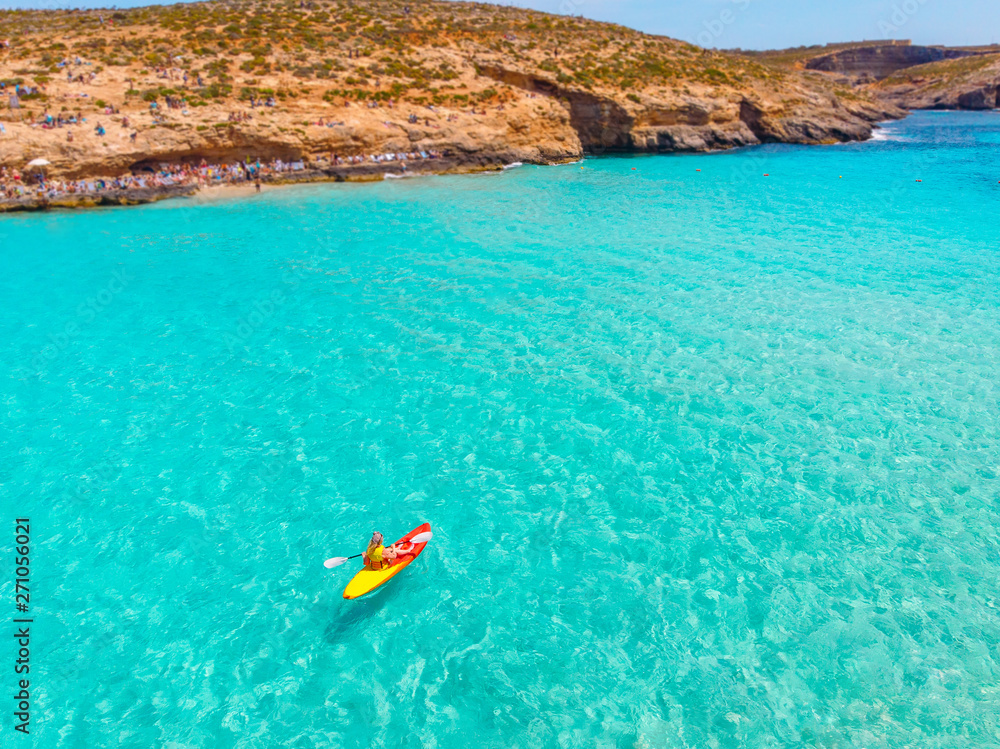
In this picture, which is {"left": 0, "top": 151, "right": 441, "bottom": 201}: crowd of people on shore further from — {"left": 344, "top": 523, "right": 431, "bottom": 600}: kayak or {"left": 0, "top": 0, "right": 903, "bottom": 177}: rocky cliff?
{"left": 344, "top": 523, "right": 431, "bottom": 600}: kayak

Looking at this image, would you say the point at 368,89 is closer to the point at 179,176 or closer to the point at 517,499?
the point at 179,176

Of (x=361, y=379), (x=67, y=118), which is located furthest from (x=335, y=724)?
(x=67, y=118)

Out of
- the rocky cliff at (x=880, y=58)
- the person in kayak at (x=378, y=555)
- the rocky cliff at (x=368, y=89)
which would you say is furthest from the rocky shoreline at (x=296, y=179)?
the rocky cliff at (x=880, y=58)

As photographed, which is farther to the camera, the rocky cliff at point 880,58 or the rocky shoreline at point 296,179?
the rocky cliff at point 880,58

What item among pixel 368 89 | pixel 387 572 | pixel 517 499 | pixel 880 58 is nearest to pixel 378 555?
pixel 387 572

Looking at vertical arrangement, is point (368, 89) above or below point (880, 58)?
below

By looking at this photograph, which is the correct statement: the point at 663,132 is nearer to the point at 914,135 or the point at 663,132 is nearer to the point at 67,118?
the point at 914,135

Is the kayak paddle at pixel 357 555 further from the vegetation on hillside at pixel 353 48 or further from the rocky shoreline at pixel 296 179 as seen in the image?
the vegetation on hillside at pixel 353 48
